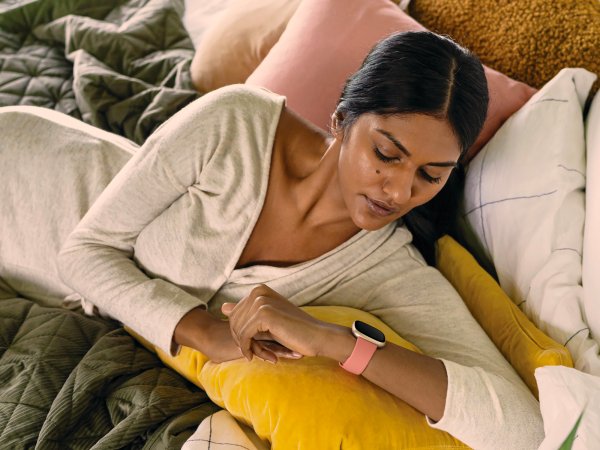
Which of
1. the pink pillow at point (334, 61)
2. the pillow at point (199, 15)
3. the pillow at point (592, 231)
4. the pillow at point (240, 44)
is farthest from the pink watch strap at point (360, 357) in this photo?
the pillow at point (199, 15)

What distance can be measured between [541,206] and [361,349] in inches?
16.9

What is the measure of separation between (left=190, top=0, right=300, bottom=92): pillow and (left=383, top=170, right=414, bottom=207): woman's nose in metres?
0.72

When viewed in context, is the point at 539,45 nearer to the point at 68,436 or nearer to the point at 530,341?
the point at 530,341

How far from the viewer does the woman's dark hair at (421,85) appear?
0.94 metres

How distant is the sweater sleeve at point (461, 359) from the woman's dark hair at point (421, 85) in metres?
0.27

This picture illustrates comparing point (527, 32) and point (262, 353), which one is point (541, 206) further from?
point (262, 353)

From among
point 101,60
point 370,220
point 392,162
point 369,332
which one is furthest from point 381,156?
point 101,60

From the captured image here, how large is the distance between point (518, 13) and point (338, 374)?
85 cm

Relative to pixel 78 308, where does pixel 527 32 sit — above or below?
above

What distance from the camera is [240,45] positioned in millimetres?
1570

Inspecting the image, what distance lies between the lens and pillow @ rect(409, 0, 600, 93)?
1261 mm

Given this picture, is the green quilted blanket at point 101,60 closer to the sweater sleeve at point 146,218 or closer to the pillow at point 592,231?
the sweater sleeve at point 146,218

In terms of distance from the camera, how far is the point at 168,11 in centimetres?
175

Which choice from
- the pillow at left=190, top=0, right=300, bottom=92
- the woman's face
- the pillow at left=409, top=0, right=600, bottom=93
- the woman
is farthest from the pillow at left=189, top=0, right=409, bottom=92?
the woman's face
